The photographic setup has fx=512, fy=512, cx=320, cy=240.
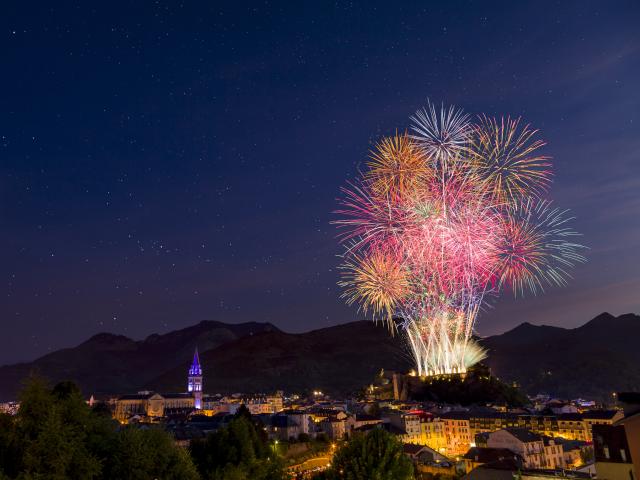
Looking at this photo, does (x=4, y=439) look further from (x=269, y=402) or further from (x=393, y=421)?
(x=269, y=402)

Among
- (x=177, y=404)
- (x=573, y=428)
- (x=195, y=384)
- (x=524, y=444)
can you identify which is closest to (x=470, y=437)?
(x=573, y=428)

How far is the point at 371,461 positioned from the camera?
3444 cm

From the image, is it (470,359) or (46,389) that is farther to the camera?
(470,359)

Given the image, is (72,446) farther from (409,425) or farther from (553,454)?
(409,425)

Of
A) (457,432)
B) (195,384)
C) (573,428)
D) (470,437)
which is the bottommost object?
(470,437)

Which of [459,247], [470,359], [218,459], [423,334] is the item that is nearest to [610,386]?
[470,359]

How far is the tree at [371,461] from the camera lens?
33781 mm

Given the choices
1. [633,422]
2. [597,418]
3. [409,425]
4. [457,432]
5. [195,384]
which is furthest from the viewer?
[195,384]

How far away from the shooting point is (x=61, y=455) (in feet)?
70.6

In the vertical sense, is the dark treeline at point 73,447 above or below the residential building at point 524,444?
above

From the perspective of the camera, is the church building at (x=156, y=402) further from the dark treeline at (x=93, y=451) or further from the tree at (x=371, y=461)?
the dark treeline at (x=93, y=451)

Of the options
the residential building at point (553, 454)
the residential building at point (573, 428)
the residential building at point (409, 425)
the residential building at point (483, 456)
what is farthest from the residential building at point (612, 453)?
the residential building at point (409, 425)

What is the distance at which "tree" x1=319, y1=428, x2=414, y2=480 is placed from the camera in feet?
111

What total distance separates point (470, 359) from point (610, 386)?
357ft
